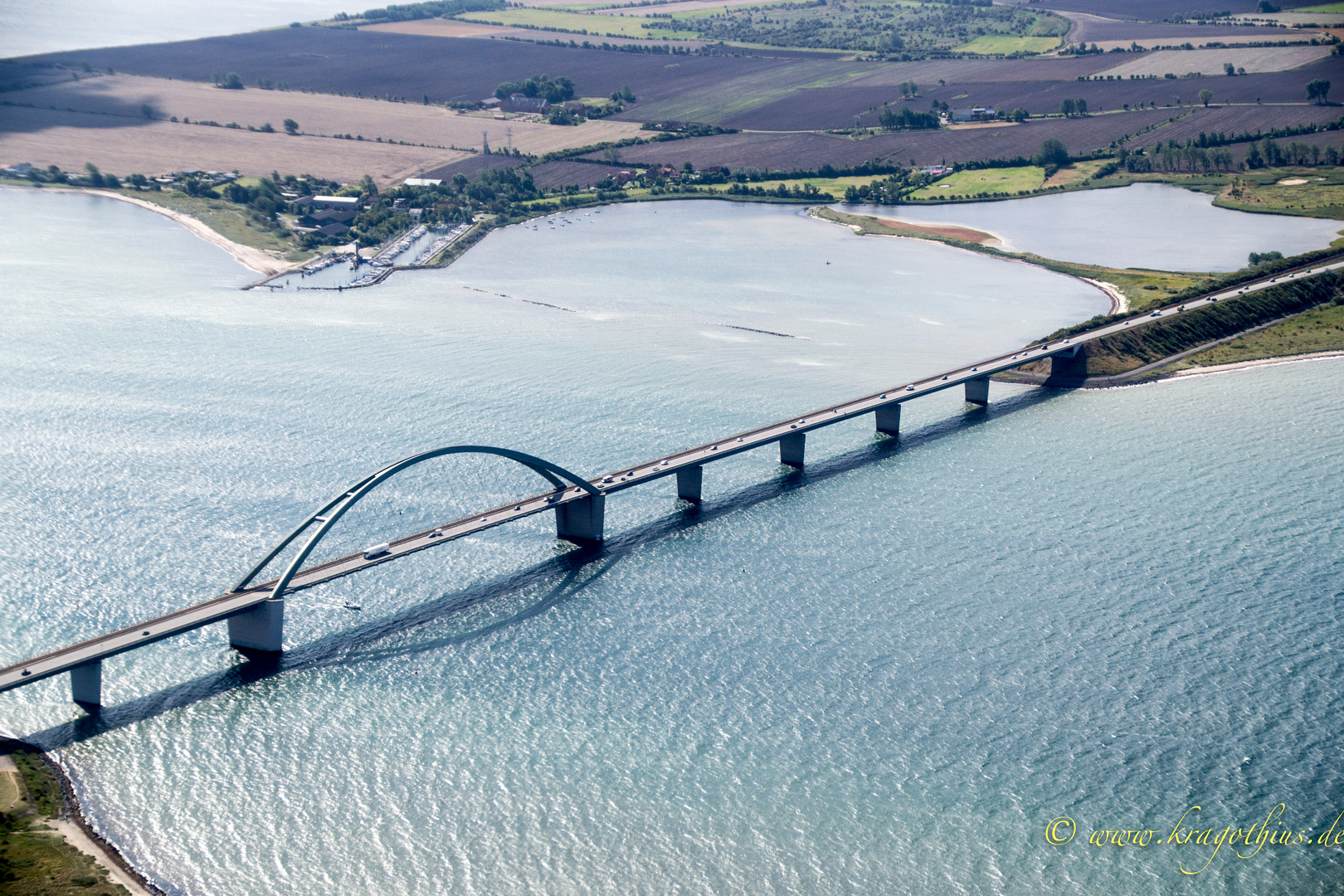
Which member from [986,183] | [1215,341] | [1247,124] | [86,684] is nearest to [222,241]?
[86,684]

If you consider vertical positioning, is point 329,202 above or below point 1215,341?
above

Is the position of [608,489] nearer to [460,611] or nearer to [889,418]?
[460,611]

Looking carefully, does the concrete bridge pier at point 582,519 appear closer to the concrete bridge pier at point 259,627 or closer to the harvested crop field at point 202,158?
the concrete bridge pier at point 259,627

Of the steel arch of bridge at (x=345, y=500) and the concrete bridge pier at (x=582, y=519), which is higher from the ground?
the steel arch of bridge at (x=345, y=500)

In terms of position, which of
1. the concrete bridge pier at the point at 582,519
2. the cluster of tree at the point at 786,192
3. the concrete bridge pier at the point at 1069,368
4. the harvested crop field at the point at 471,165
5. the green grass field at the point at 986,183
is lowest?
the concrete bridge pier at the point at 582,519

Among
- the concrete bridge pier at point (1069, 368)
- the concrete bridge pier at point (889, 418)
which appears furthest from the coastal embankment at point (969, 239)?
the concrete bridge pier at point (889, 418)

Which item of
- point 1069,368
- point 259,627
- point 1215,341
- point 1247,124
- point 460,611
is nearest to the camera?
point 259,627

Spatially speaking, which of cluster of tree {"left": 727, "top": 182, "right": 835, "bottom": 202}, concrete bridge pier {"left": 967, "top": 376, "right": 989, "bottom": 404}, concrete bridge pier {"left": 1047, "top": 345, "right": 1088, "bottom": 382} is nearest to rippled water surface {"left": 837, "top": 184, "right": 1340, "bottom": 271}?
cluster of tree {"left": 727, "top": 182, "right": 835, "bottom": 202}

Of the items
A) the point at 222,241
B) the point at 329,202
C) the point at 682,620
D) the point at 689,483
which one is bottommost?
the point at 682,620
